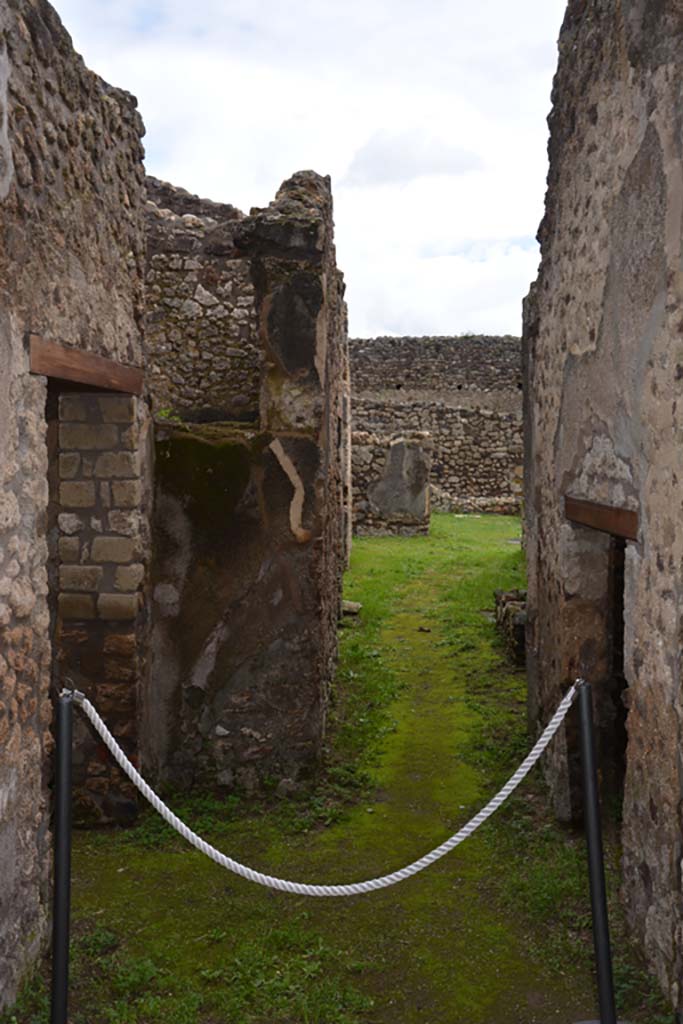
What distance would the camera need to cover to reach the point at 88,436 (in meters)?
4.77

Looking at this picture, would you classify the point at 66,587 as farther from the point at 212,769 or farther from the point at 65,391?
the point at 212,769

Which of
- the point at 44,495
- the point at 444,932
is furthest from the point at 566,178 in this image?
the point at 444,932

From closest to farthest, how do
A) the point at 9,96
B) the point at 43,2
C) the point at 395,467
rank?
the point at 9,96
the point at 43,2
the point at 395,467

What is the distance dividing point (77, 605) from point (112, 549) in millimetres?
365

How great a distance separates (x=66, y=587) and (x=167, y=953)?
1991 millimetres

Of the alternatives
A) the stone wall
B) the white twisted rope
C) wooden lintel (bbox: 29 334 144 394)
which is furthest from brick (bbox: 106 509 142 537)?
the white twisted rope

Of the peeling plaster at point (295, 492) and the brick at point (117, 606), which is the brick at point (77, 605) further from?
the peeling plaster at point (295, 492)

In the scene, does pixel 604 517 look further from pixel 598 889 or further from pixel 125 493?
pixel 125 493

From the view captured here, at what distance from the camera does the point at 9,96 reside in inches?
130

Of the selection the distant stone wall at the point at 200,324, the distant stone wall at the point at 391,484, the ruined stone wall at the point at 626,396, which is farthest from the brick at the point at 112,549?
the distant stone wall at the point at 391,484

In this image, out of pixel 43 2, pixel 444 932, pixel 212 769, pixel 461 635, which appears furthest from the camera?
pixel 461 635

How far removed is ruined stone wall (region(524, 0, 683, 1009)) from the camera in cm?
320

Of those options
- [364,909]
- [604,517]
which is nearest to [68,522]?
[364,909]

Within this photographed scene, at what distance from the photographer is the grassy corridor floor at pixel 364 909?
3.37 meters
